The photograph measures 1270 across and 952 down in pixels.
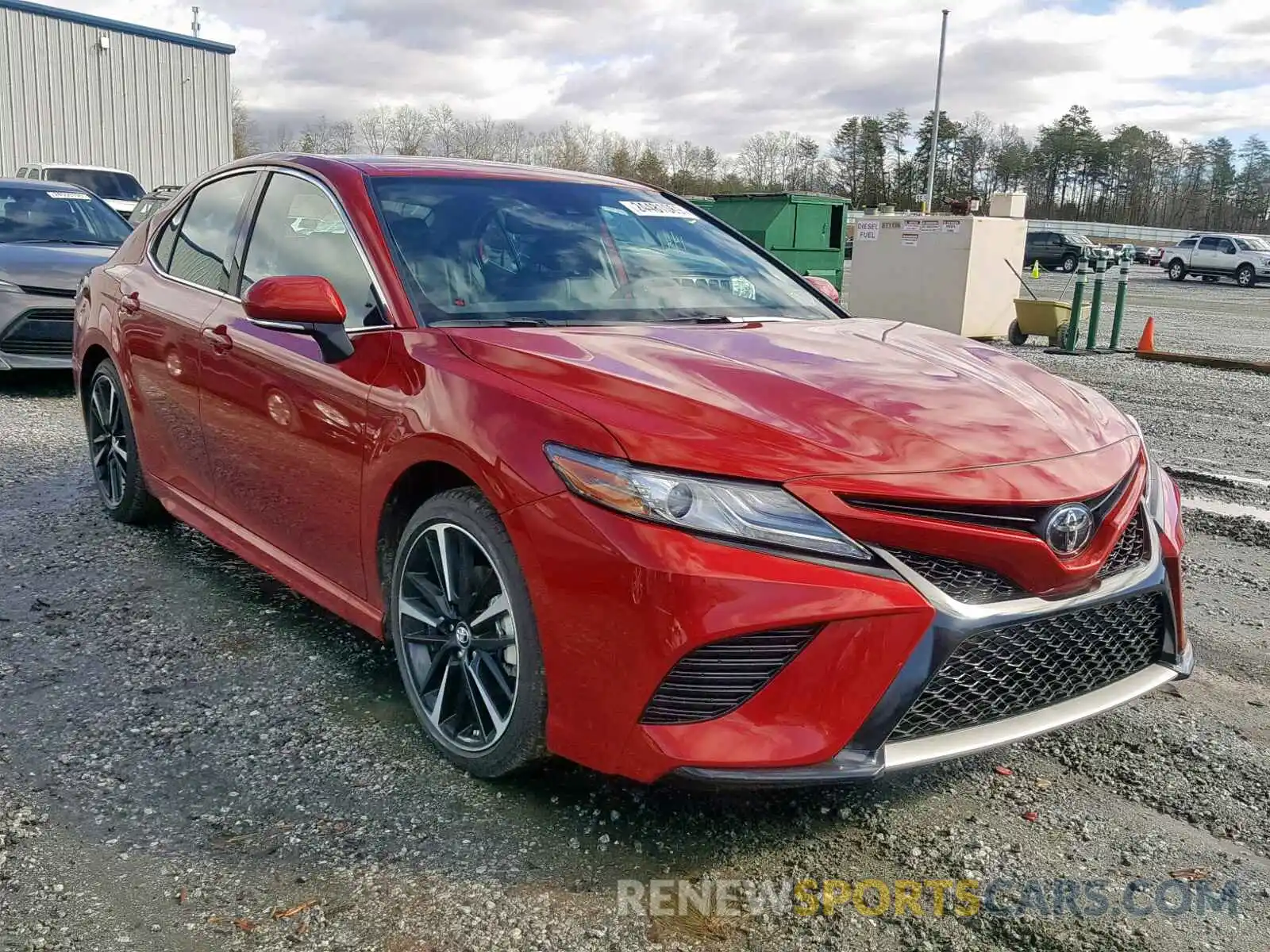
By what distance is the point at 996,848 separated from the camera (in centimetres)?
254

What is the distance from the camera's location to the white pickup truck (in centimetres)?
3503

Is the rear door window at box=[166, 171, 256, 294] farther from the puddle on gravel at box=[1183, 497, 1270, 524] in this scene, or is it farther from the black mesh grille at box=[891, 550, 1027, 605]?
the puddle on gravel at box=[1183, 497, 1270, 524]

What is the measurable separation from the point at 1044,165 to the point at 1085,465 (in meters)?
97.2

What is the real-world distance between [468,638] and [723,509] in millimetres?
861

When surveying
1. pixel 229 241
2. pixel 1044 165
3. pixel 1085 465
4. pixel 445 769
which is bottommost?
pixel 445 769

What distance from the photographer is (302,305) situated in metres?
2.98

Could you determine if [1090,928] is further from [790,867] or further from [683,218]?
[683,218]

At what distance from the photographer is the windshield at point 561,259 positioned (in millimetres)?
3199

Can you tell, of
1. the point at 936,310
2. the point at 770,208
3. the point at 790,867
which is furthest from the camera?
the point at 770,208

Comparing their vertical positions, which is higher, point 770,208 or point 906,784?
point 770,208

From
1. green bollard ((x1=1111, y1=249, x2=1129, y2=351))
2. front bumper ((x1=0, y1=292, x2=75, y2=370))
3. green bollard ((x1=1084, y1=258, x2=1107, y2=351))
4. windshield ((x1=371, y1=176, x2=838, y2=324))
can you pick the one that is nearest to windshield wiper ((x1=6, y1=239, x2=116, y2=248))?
front bumper ((x1=0, y1=292, x2=75, y2=370))

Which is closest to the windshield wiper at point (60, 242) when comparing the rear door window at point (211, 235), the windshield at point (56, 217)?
the windshield at point (56, 217)

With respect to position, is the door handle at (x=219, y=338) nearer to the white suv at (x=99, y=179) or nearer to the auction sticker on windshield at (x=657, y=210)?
the auction sticker on windshield at (x=657, y=210)

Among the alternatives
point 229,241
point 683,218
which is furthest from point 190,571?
point 683,218
